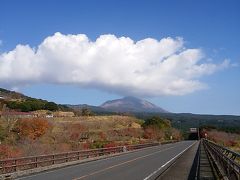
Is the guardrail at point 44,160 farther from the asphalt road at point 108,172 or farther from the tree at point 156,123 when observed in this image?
the tree at point 156,123

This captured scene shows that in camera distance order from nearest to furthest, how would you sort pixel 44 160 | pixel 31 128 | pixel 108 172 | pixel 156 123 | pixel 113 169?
pixel 108 172, pixel 113 169, pixel 44 160, pixel 31 128, pixel 156 123

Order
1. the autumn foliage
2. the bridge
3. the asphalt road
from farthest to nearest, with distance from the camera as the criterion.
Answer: the autumn foliage → the asphalt road → the bridge

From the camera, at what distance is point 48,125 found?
327 ft

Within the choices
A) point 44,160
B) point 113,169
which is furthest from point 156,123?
point 113,169

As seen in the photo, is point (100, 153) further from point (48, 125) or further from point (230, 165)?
point (48, 125)

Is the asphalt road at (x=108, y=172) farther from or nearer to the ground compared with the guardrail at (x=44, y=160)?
nearer to the ground

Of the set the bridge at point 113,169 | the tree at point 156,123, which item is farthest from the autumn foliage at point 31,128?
the tree at point 156,123

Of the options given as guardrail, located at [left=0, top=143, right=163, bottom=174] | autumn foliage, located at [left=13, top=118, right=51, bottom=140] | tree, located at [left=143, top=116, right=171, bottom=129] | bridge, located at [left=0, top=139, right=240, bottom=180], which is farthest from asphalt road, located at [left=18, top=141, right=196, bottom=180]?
tree, located at [left=143, top=116, right=171, bottom=129]

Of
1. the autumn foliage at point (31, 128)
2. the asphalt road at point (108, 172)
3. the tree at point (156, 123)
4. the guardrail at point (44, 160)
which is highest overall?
the tree at point (156, 123)

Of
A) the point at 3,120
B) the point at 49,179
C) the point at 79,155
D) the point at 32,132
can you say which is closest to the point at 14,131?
the point at 32,132

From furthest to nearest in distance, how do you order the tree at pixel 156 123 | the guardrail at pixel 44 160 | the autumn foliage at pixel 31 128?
the tree at pixel 156 123, the autumn foliage at pixel 31 128, the guardrail at pixel 44 160

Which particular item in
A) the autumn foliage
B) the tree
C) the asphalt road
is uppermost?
the tree

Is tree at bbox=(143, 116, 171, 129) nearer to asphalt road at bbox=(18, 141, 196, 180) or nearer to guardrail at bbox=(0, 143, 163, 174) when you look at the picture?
guardrail at bbox=(0, 143, 163, 174)

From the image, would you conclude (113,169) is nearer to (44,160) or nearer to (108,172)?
(108,172)
